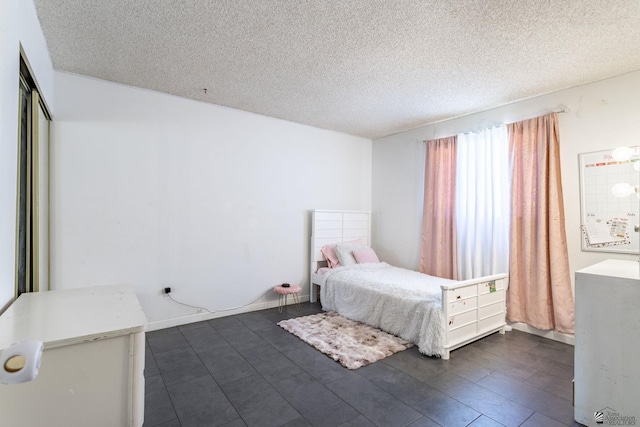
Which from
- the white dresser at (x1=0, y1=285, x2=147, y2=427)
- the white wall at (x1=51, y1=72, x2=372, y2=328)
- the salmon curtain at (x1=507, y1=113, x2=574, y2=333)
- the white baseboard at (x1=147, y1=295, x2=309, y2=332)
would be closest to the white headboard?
the white wall at (x1=51, y1=72, x2=372, y2=328)

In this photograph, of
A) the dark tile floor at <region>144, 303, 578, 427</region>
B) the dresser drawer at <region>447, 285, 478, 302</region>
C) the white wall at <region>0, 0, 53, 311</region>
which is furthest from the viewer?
Result: the dresser drawer at <region>447, 285, 478, 302</region>

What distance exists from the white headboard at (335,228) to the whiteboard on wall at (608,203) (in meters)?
2.64

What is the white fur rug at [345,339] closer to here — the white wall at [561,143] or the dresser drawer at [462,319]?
the dresser drawer at [462,319]

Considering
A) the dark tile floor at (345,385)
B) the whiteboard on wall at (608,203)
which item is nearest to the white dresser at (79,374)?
the dark tile floor at (345,385)

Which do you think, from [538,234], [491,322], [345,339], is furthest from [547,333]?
[345,339]

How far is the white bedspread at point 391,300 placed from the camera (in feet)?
8.70

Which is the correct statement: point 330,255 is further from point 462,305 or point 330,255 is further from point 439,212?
point 462,305

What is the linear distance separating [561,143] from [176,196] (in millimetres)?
3998

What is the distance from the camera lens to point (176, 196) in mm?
3305

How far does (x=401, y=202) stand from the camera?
4551mm

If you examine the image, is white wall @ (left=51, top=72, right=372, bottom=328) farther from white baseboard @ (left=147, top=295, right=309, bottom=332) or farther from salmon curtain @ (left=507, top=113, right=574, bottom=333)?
salmon curtain @ (left=507, top=113, right=574, bottom=333)

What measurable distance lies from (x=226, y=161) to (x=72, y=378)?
2.87 m

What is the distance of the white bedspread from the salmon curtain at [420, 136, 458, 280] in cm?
28

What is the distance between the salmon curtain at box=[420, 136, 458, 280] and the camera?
3.85 meters
